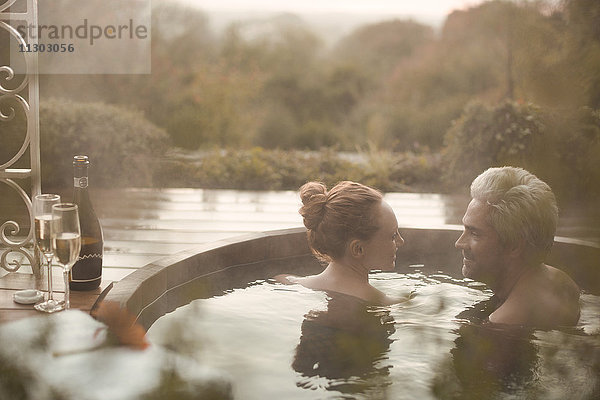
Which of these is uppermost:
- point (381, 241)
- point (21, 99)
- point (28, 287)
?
point (21, 99)

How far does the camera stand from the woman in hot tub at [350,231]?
7.36ft

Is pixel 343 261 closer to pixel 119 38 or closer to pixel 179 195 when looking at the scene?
pixel 179 195

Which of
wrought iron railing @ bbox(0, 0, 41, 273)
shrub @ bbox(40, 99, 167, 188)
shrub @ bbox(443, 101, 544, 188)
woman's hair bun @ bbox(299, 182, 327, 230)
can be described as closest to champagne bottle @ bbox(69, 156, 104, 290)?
wrought iron railing @ bbox(0, 0, 41, 273)

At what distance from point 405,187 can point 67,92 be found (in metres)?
5.27

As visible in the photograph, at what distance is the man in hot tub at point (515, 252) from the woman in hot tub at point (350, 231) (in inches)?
13.1

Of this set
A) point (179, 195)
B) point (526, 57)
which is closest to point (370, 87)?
point (179, 195)

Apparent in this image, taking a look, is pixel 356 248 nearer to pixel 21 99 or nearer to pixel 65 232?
pixel 65 232

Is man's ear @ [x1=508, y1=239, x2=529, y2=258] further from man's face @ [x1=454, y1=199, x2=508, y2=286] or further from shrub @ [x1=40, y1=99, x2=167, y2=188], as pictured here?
shrub @ [x1=40, y1=99, x2=167, y2=188]

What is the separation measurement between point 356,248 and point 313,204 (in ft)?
0.68

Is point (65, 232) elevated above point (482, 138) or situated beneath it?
situated beneath

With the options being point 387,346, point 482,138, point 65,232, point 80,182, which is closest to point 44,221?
point 65,232

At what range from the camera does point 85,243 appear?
76.9 inches

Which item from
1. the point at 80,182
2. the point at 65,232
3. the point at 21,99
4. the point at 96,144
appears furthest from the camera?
the point at 96,144

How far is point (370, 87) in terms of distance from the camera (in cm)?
1308
